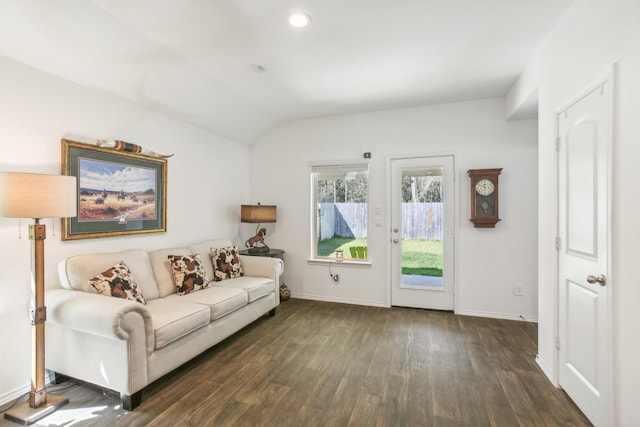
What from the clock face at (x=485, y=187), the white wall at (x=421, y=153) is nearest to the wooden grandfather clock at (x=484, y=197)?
the clock face at (x=485, y=187)

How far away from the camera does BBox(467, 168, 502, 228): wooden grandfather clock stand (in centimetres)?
356

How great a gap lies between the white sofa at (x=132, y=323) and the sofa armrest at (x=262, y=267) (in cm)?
61

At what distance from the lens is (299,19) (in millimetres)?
2148

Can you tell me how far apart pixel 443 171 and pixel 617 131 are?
2304mm

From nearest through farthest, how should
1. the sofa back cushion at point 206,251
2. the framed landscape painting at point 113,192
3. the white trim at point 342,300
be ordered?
the framed landscape painting at point 113,192 → the sofa back cushion at point 206,251 → the white trim at point 342,300

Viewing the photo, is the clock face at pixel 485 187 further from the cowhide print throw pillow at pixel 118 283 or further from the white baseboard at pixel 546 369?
the cowhide print throw pillow at pixel 118 283

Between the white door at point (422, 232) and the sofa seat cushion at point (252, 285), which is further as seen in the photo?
the white door at point (422, 232)

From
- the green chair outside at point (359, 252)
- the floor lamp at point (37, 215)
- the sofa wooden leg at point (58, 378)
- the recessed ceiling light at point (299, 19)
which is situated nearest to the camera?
the floor lamp at point (37, 215)

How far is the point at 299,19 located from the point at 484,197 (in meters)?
2.85

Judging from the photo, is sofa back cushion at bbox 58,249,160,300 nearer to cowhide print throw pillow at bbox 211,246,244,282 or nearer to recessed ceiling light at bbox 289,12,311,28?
cowhide print throw pillow at bbox 211,246,244,282

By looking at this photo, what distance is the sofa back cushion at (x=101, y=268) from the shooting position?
229 centimetres

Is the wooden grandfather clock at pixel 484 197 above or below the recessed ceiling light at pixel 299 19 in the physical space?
below

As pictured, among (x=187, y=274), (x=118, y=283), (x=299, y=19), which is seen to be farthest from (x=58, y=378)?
(x=299, y=19)

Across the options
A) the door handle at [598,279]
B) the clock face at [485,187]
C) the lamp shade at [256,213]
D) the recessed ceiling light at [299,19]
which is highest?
the recessed ceiling light at [299,19]
